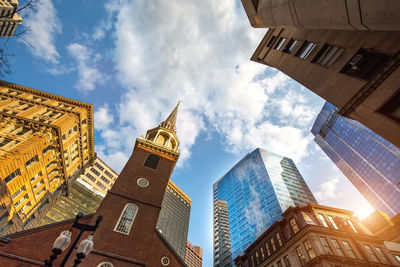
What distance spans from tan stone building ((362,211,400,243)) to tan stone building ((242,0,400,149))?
133ft

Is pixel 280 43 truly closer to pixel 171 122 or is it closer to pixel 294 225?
pixel 171 122

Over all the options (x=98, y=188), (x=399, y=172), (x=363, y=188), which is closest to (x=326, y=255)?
(x=98, y=188)

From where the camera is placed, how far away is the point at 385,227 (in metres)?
40.3

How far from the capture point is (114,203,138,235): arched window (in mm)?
16594

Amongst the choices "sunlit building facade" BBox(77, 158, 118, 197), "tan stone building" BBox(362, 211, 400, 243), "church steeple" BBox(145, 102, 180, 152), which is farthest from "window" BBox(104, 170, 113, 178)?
"tan stone building" BBox(362, 211, 400, 243)

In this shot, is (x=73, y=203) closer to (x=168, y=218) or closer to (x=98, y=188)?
(x=98, y=188)

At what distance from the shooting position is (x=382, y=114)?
35.7ft

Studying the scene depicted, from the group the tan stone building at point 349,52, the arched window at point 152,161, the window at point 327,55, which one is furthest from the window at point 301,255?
the window at point 327,55

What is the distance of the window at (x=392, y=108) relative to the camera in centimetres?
1022

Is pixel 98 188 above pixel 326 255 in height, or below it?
above

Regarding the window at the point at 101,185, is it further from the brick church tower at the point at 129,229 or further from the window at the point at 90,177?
the brick church tower at the point at 129,229

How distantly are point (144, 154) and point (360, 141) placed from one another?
4898 inches

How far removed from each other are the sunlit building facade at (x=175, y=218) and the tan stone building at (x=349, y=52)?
85.8 m

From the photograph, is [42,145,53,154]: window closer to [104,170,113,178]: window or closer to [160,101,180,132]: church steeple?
[160,101,180,132]: church steeple
